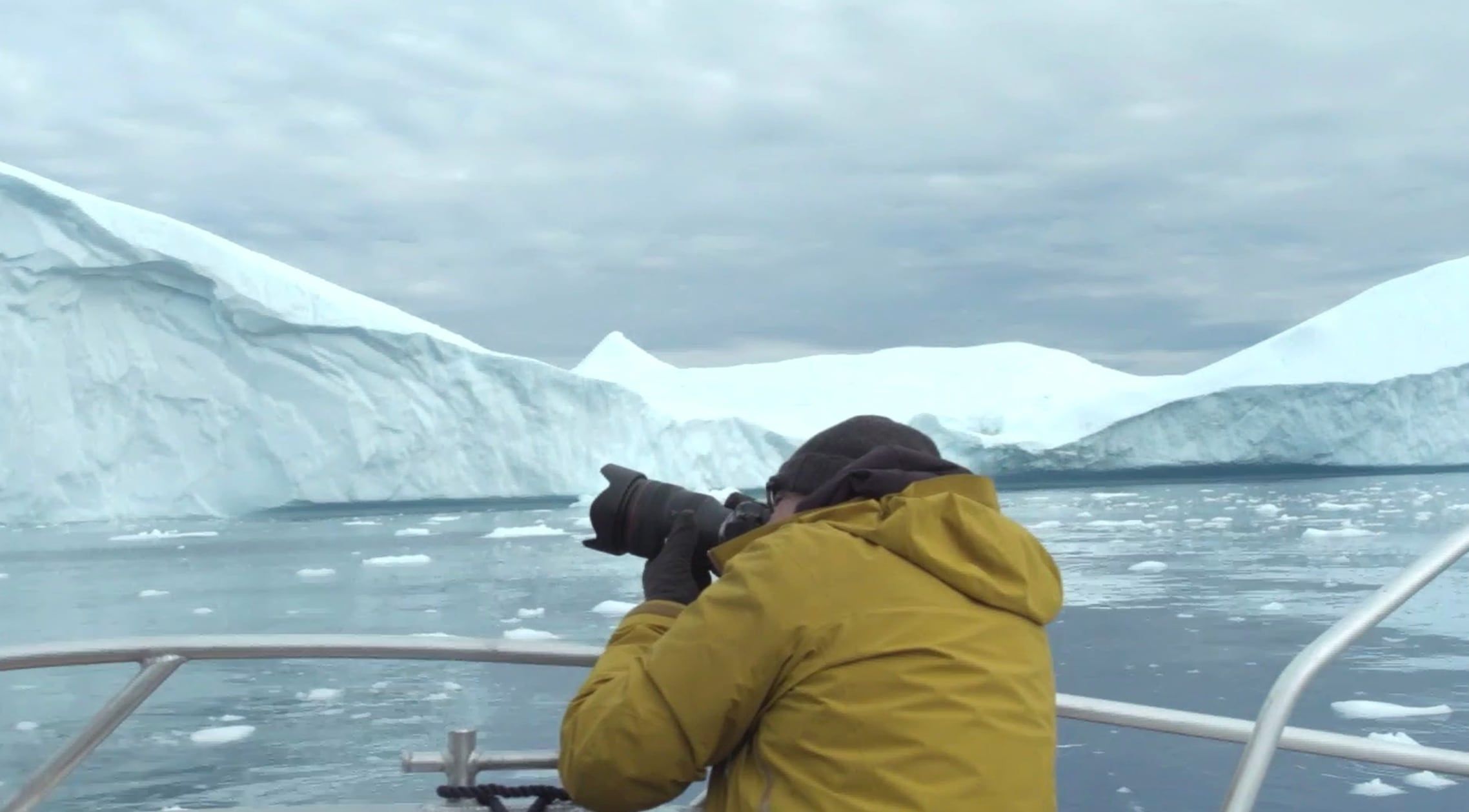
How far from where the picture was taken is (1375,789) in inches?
149

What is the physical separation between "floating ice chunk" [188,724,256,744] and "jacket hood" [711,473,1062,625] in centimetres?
429

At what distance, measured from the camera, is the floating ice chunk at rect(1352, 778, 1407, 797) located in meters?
3.75

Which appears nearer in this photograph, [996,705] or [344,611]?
[996,705]

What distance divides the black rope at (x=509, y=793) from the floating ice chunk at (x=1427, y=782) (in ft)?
11.8

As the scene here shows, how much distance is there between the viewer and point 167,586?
402 inches

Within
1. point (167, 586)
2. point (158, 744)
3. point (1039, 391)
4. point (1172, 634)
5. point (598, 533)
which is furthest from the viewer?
point (1039, 391)

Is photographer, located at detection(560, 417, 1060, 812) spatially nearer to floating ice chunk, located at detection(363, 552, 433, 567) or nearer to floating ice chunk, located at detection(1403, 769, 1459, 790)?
floating ice chunk, located at detection(1403, 769, 1459, 790)

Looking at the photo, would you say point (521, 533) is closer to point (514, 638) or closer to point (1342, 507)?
point (1342, 507)

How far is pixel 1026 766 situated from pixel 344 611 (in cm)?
805

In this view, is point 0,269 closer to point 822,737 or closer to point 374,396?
point 374,396

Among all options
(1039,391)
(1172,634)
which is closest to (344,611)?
(1172,634)

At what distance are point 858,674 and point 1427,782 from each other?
3855 mm

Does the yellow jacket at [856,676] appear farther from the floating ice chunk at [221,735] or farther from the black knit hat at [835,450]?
the floating ice chunk at [221,735]

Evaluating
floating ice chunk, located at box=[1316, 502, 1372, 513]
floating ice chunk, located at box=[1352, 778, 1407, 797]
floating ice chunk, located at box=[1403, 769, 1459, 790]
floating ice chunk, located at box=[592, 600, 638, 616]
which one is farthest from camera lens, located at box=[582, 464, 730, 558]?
floating ice chunk, located at box=[1316, 502, 1372, 513]
